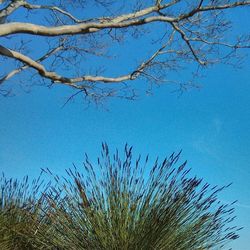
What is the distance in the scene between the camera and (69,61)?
10.8 metres

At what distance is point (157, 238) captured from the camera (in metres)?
4.42

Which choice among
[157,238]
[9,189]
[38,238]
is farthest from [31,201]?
[157,238]

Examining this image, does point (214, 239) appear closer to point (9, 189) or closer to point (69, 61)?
point (9, 189)

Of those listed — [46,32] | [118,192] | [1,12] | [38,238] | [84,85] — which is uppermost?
[84,85]

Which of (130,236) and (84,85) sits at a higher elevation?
(84,85)

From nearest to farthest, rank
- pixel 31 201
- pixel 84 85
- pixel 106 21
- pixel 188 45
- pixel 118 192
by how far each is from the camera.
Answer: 1. pixel 118 192
2. pixel 31 201
3. pixel 106 21
4. pixel 188 45
5. pixel 84 85

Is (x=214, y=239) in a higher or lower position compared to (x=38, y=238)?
higher

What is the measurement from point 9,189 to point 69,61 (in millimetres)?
4713

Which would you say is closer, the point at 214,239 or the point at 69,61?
the point at 214,239

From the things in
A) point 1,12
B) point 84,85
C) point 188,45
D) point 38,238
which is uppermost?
point 188,45

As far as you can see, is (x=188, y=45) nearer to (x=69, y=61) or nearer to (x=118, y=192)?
(x=69, y=61)

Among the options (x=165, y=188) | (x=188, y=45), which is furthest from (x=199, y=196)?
(x=188, y=45)

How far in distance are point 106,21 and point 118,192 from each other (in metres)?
3.65

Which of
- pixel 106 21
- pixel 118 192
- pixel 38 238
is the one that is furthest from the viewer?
pixel 106 21
